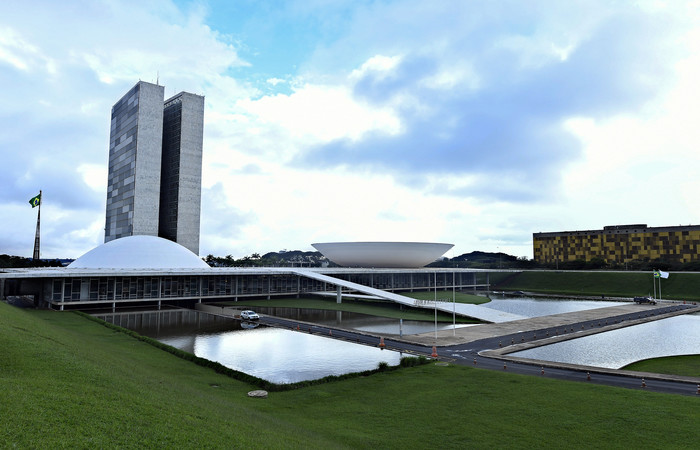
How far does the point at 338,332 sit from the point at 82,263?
42.3 metres

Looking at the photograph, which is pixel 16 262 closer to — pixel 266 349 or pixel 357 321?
pixel 357 321

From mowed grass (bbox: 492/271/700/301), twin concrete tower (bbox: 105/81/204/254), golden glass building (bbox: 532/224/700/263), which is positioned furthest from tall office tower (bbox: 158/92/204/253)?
golden glass building (bbox: 532/224/700/263)

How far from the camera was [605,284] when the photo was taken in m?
85.9

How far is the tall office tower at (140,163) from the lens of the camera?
98.7 meters

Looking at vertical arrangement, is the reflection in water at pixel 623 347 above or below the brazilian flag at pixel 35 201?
below

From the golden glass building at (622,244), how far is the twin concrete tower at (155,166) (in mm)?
108507

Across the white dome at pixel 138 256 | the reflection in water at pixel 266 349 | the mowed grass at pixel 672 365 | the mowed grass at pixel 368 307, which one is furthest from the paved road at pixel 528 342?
the white dome at pixel 138 256

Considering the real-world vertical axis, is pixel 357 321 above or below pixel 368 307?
below

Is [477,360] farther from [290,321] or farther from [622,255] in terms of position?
[622,255]

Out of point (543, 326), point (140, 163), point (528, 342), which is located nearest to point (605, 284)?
point (543, 326)

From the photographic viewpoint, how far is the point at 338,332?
3531cm

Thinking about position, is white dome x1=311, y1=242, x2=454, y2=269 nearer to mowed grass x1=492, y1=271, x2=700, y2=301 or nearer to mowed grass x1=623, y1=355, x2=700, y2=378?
mowed grass x1=492, y1=271, x2=700, y2=301

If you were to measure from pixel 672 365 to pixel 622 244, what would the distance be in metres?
117

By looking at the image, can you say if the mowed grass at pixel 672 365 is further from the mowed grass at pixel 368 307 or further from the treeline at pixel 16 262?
the treeline at pixel 16 262
